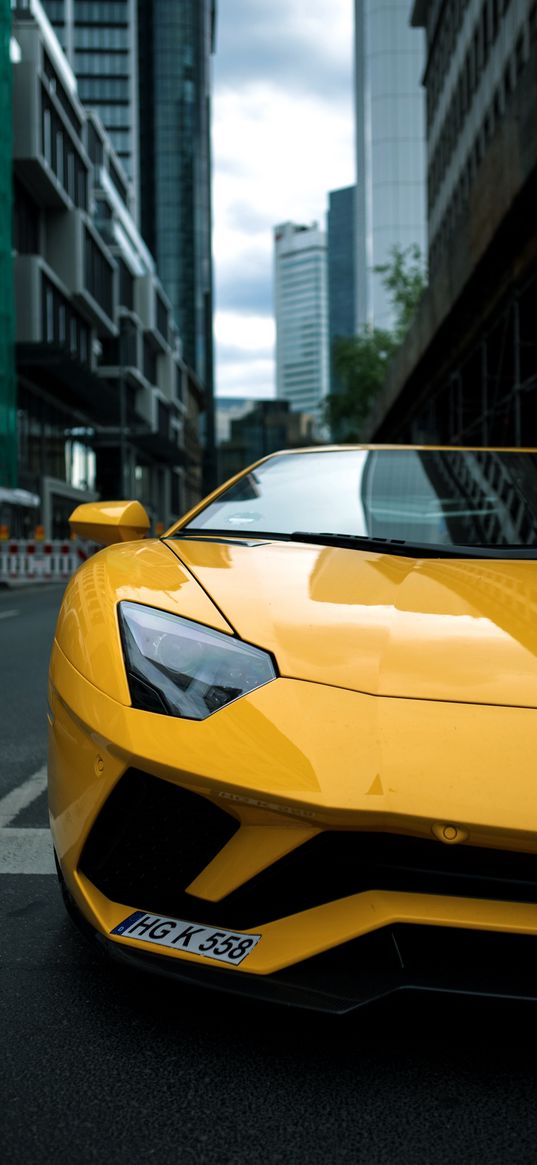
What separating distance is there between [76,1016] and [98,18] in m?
99.8

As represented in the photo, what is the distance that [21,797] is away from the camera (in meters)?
3.64

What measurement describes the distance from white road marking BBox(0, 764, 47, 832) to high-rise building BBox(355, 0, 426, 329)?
342 ft

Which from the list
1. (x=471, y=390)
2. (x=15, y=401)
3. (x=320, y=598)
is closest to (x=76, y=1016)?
(x=320, y=598)

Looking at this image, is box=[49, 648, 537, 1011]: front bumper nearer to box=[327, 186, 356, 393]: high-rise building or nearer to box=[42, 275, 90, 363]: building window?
box=[42, 275, 90, 363]: building window

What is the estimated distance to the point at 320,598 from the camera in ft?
7.07

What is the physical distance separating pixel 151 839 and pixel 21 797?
6.82 ft

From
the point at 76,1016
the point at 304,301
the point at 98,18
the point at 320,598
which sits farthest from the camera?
the point at 304,301

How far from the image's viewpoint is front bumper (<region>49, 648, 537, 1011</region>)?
4.99 feet

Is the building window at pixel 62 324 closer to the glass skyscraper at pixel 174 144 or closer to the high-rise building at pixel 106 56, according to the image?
the high-rise building at pixel 106 56

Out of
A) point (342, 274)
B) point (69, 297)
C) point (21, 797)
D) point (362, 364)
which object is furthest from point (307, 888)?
point (342, 274)

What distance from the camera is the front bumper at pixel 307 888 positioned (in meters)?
1.52

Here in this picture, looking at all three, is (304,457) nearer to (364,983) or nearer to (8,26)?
(364,983)

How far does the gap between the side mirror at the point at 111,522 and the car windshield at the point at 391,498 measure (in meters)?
0.18

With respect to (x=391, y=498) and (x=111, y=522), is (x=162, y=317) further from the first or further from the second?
(x=111, y=522)
